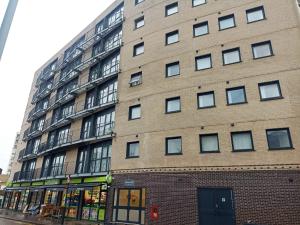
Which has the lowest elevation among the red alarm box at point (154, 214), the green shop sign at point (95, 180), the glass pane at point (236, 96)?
the red alarm box at point (154, 214)

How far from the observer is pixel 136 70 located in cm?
2302

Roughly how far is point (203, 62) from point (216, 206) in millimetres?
10588

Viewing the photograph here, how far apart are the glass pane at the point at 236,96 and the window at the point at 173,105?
12.6ft

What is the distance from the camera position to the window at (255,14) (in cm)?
1878

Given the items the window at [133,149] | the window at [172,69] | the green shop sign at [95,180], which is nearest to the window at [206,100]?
the window at [172,69]

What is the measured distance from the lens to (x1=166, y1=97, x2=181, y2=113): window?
63.8 ft

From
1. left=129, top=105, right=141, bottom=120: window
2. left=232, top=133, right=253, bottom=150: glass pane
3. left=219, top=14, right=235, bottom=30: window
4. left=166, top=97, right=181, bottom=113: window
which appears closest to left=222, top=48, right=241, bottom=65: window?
left=219, top=14, right=235, bottom=30: window

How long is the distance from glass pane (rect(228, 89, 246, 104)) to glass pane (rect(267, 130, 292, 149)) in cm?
295

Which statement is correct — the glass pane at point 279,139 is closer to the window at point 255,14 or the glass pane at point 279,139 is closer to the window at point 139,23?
the window at point 255,14

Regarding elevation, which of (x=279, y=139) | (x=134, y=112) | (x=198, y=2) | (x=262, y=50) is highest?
(x=198, y=2)

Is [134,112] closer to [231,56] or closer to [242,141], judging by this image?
[231,56]

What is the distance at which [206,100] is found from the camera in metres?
18.4

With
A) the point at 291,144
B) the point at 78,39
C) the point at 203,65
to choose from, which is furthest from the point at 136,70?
the point at 78,39

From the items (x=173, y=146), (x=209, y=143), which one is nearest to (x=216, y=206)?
(x=209, y=143)
